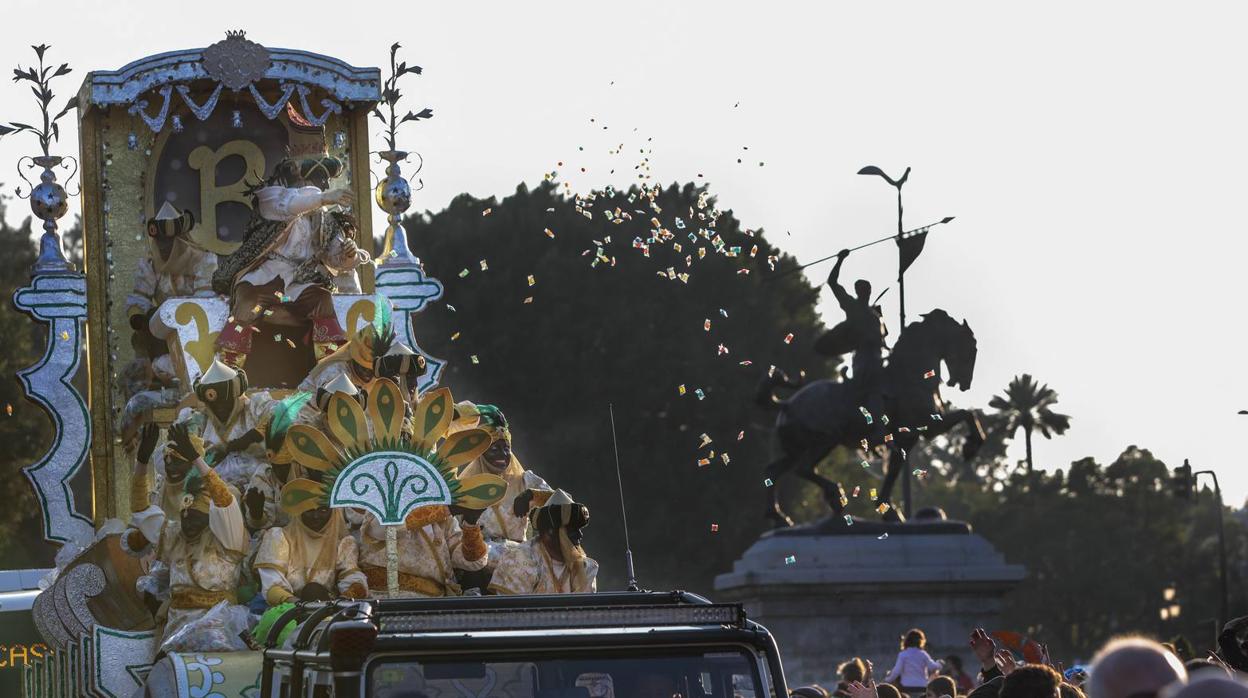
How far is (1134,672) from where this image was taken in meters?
5.16

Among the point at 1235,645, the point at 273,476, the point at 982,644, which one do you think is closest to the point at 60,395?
the point at 273,476

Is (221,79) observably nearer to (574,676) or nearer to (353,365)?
(353,365)

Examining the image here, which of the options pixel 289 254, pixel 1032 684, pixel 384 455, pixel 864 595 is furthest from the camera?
pixel 864 595

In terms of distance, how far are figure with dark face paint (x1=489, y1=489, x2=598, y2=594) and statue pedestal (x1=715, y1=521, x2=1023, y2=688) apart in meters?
14.6

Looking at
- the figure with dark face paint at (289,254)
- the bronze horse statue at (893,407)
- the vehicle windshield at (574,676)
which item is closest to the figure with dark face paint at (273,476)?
the figure with dark face paint at (289,254)

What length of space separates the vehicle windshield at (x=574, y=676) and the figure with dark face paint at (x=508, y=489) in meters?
6.23

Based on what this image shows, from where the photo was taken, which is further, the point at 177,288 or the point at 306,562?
the point at 177,288

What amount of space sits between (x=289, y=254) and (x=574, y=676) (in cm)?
902

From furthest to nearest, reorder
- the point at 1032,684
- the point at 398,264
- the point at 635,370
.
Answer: the point at 635,370 < the point at 398,264 < the point at 1032,684

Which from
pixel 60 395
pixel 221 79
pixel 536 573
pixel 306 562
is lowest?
pixel 536 573

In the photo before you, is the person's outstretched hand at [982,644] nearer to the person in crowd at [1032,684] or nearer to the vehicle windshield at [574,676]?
the vehicle windshield at [574,676]

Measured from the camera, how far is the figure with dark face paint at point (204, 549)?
547 inches

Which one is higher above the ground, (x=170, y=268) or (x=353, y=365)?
(x=170, y=268)

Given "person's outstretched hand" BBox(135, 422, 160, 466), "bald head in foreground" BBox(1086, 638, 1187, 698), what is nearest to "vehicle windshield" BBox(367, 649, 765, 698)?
"bald head in foreground" BBox(1086, 638, 1187, 698)
